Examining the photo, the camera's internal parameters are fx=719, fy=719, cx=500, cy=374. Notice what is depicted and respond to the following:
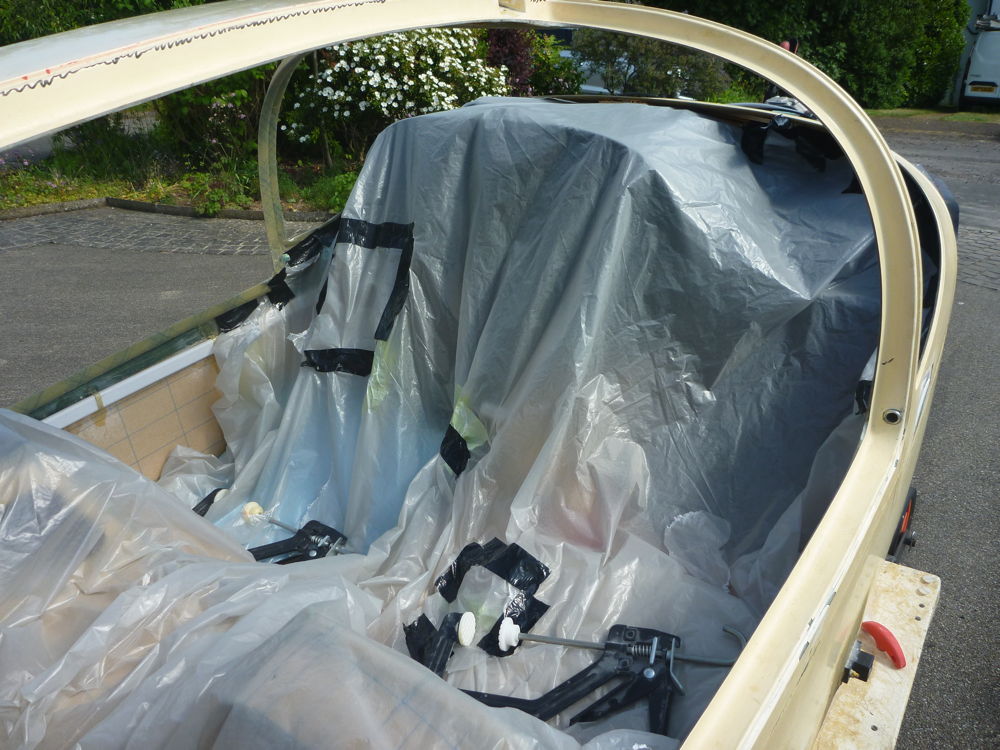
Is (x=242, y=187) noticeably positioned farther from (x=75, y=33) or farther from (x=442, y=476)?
(x=75, y=33)

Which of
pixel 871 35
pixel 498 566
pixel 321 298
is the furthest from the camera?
pixel 871 35

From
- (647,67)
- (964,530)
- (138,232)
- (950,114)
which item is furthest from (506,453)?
(950,114)

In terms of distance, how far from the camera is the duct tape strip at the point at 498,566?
1849 millimetres

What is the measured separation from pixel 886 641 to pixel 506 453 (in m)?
1.05

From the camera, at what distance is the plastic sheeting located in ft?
4.14

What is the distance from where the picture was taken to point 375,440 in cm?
227

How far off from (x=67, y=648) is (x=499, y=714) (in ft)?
2.72

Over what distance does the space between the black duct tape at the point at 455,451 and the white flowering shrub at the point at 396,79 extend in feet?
18.2

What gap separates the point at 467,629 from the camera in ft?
5.87

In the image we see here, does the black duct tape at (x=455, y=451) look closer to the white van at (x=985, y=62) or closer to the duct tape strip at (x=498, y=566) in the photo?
the duct tape strip at (x=498, y=566)

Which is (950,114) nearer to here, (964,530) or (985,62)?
(985,62)

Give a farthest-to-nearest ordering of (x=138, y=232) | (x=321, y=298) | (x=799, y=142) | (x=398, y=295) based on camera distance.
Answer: (x=138, y=232) < (x=321, y=298) < (x=398, y=295) < (x=799, y=142)

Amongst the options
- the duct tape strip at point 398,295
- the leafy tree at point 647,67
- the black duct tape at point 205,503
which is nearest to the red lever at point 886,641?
the duct tape strip at point 398,295

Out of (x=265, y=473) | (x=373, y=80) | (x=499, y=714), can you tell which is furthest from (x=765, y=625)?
(x=373, y=80)
